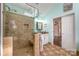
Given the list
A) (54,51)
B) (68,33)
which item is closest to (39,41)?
(54,51)

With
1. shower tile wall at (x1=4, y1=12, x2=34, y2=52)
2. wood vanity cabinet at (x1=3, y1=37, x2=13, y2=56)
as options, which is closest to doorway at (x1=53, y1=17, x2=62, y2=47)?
shower tile wall at (x1=4, y1=12, x2=34, y2=52)

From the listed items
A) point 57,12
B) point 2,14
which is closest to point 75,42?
point 57,12

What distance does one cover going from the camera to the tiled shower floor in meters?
1.29

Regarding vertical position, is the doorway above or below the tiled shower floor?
above

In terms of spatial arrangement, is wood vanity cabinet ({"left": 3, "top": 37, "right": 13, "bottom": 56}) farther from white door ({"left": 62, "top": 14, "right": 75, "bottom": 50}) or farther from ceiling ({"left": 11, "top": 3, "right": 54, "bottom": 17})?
white door ({"left": 62, "top": 14, "right": 75, "bottom": 50})

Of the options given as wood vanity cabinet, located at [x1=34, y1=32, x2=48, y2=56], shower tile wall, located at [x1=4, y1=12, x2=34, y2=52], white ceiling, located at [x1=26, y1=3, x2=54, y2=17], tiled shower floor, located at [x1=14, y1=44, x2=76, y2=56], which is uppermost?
white ceiling, located at [x1=26, y1=3, x2=54, y2=17]

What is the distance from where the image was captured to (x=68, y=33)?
1.29 m

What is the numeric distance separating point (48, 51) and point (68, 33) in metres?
0.27

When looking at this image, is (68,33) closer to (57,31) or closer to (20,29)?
(57,31)

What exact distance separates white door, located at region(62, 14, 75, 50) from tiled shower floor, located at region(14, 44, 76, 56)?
5 centimetres

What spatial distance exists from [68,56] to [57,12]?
0.46 m

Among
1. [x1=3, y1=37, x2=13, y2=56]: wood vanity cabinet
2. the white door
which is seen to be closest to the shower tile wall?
[x1=3, y1=37, x2=13, y2=56]: wood vanity cabinet

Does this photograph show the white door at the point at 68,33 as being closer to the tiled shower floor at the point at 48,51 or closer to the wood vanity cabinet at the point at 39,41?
the tiled shower floor at the point at 48,51

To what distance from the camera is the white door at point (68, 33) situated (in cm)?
128
